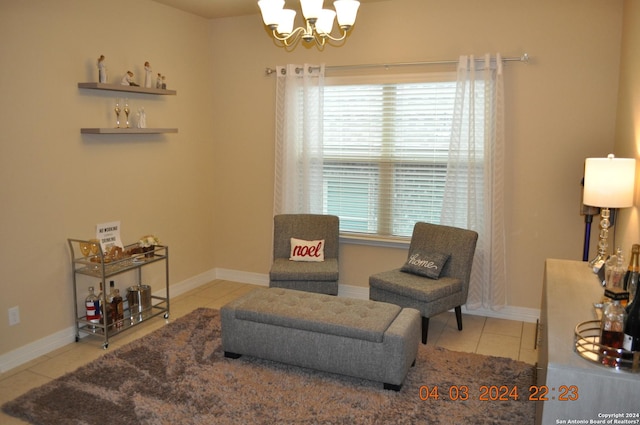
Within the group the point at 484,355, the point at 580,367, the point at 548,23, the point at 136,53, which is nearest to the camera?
the point at 580,367

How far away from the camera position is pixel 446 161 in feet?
14.4

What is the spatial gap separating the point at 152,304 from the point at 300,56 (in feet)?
8.97

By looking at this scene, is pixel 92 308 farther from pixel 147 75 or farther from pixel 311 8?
pixel 311 8

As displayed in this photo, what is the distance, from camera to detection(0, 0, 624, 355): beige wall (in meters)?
3.46

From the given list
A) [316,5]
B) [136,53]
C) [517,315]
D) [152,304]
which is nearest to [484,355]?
[517,315]

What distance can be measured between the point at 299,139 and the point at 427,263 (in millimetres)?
1757

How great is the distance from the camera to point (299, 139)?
191 inches

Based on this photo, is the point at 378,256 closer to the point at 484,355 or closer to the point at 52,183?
the point at 484,355

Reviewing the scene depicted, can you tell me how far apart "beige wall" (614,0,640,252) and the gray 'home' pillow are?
1253 mm

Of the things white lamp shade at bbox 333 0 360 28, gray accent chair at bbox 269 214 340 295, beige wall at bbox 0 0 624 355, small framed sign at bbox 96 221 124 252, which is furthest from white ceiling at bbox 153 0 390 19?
small framed sign at bbox 96 221 124 252

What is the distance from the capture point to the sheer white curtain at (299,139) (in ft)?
15.5

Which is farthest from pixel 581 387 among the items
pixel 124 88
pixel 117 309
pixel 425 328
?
Answer: pixel 124 88

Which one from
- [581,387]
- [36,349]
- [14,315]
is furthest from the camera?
[36,349]

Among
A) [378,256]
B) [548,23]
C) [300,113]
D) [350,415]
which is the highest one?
[548,23]
